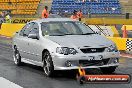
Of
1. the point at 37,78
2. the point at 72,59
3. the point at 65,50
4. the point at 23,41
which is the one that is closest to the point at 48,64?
the point at 37,78

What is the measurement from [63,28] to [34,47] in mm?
972

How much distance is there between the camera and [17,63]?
13.5 m

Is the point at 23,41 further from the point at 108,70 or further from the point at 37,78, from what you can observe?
the point at 108,70

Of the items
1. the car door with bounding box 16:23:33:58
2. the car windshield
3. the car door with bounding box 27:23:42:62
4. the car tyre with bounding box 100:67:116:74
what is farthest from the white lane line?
the car tyre with bounding box 100:67:116:74

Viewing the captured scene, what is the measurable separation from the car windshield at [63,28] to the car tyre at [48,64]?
0.82 meters

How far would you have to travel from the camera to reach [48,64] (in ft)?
35.2

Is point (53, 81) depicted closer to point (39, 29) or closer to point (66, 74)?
point (66, 74)

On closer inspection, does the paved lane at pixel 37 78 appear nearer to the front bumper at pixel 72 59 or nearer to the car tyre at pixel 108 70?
the front bumper at pixel 72 59

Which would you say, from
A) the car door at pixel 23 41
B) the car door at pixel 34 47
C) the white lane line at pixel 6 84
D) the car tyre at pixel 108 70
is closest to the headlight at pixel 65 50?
the car door at pixel 34 47

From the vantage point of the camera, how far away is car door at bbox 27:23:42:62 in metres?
11.4

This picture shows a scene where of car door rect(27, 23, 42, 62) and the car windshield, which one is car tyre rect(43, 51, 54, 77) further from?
the car windshield

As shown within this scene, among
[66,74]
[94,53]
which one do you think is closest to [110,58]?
[94,53]

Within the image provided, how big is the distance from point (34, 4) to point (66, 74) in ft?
156

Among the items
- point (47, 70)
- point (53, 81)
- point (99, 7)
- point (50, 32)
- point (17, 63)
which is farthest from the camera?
point (99, 7)
